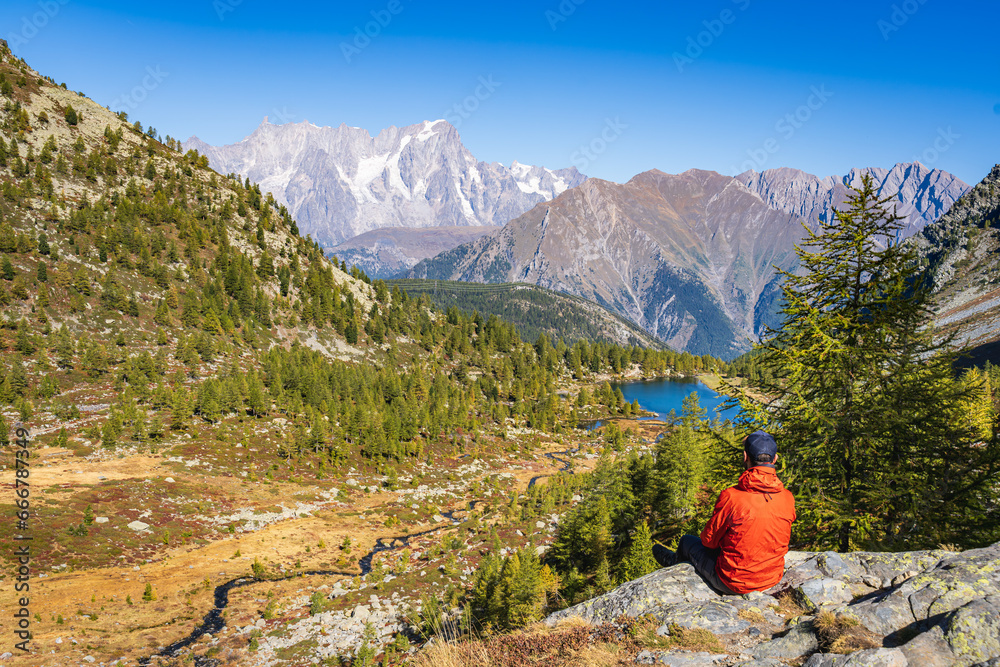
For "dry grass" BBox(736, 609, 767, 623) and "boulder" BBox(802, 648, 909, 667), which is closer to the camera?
"boulder" BBox(802, 648, 909, 667)

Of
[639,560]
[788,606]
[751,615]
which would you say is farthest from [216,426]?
[788,606]

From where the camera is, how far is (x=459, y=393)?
342 feet

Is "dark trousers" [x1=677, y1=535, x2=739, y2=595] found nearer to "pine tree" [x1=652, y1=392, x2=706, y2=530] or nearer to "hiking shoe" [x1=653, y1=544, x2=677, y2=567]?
"hiking shoe" [x1=653, y1=544, x2=677, y2=567]

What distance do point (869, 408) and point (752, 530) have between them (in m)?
9.29

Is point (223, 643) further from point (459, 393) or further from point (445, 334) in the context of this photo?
point (445, 334)

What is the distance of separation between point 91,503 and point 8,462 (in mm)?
11353

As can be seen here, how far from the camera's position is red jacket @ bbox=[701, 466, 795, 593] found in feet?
29.0

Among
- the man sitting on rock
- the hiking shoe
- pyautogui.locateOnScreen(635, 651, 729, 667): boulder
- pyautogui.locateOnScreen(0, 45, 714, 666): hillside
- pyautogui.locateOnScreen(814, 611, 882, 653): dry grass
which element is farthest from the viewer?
pyautogui.locateOnScreen(0, 45, 714, 666): hillside

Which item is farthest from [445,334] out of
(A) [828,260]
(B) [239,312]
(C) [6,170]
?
(A) [828,260]

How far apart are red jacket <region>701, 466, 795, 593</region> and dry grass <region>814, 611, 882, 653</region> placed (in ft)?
4.66

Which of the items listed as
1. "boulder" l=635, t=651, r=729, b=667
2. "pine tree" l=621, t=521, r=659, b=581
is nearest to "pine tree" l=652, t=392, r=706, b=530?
"pine tree" l=621, t=521, r=659, b=581

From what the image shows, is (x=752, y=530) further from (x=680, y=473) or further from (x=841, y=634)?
(x=680, y=473)

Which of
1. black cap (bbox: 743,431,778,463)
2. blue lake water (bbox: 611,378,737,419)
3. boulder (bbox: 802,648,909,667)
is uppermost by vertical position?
→ black cap (bbox: 743,431,778,463)

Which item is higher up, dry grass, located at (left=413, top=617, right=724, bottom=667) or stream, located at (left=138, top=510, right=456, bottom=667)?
dry grass, located at (left=413, top=617, right=724, bottom=667)
